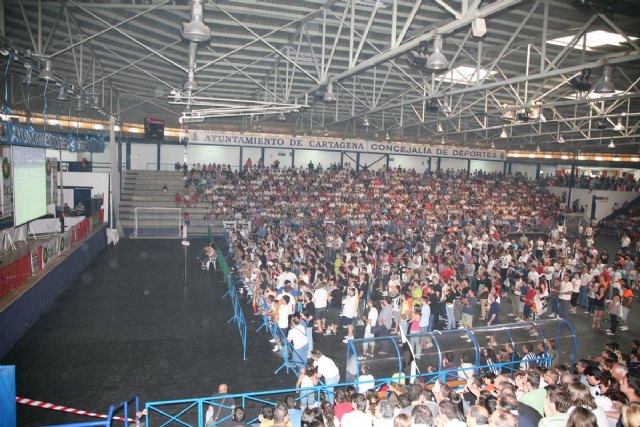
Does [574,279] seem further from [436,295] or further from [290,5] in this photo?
[290,5]

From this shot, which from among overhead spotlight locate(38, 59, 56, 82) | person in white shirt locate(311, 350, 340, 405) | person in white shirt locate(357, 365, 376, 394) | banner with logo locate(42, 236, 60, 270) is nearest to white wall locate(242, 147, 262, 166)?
banner with logo locate(42, 236, 60, 270)

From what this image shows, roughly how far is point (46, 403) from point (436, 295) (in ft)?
29.2

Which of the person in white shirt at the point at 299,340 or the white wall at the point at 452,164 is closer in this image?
the person in white shirt at the point at 299,340

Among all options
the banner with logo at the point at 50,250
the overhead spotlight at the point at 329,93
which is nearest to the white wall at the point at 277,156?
the banner with logo at the point at 50,250

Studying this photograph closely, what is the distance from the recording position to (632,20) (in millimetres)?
11273

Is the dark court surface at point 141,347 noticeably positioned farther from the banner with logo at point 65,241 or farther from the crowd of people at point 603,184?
the crowd of people at point 603,184

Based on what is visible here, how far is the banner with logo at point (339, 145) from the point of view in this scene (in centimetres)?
3256

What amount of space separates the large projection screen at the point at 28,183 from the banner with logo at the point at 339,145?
17873mm

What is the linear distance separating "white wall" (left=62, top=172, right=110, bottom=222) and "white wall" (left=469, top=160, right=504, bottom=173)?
1420 inches

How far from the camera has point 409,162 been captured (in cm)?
4356

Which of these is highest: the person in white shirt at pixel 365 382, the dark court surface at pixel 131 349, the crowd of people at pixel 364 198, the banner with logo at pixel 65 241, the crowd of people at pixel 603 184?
the crowd of people at pixel 603 184

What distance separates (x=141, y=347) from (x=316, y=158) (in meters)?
31.9

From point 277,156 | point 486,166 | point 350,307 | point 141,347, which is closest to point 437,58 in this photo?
point 350,307

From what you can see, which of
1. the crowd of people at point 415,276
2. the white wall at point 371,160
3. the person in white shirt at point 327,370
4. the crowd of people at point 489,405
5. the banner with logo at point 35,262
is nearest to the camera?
the crowd of people at point 489,405
